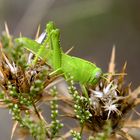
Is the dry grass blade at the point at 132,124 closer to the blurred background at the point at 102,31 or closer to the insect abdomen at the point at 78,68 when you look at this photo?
the insect abdomen at the point at 78,68

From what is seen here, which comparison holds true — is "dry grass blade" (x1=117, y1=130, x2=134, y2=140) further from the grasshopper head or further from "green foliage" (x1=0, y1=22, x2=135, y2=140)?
the grasshopper head

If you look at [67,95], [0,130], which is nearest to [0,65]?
[67,95]

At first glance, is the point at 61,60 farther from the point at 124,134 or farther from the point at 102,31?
the point at 102,31

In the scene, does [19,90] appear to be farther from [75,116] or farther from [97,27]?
[97,27]

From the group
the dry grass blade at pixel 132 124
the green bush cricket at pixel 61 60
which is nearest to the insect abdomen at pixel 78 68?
the green bush cricket at pixel 61 60

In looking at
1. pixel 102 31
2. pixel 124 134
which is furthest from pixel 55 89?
pixel 102 31

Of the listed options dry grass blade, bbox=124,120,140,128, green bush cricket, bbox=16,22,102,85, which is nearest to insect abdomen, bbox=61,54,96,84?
green bush cricket, bbox=16,22,102,85

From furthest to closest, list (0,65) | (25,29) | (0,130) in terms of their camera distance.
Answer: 1. (0,130)
2. (25,29)
3. (0,65)

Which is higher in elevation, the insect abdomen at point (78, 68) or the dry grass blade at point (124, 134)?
the insect abdomen at point (78, 68)
